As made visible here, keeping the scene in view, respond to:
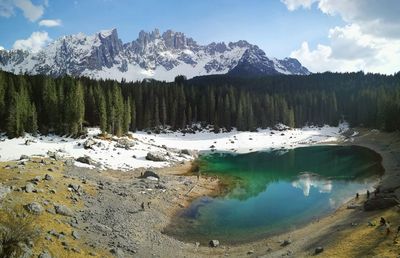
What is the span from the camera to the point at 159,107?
506ft

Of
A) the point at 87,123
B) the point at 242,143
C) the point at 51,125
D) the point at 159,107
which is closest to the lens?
the point at 51,125

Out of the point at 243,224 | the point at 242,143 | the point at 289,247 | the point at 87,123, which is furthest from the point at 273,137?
the point at 289,247

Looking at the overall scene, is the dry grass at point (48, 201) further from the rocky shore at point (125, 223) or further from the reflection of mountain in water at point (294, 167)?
the reflection of mountain in water at point (294, 167)

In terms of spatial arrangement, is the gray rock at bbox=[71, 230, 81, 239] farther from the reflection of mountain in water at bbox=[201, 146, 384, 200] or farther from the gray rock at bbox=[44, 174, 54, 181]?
the reflection of mountain in water at bbox=[201, 146, 384, 200]

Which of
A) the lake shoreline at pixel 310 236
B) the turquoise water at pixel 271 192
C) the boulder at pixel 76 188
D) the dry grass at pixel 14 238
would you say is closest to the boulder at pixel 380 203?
the lake shoreline at pixel 310 236

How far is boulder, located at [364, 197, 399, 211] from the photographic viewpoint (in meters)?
38.6

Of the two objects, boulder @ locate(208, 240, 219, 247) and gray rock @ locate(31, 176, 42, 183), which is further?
gray rock @ locate(31, 176, 42, 183)

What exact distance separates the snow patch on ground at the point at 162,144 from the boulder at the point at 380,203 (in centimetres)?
4627

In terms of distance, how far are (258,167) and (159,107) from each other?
77180 millimetres

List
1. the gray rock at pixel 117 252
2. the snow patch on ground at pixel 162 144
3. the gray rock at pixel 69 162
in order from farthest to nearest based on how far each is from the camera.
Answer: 1. the snow patch on ground at pixel 162 144
2. the gray rock at pixel 69 162
3. the gray rock at pixel 117 252

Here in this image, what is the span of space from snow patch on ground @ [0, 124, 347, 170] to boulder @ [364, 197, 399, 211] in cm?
4627

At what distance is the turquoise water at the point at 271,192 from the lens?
42.2 metres

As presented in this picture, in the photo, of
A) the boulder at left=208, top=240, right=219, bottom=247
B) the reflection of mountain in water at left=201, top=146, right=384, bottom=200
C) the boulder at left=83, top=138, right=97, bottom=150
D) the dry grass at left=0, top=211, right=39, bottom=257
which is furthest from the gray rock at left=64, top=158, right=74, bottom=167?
the dry grass at left=0, top=211, right=39, bottom=257

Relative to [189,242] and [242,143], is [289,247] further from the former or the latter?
[242,143]
